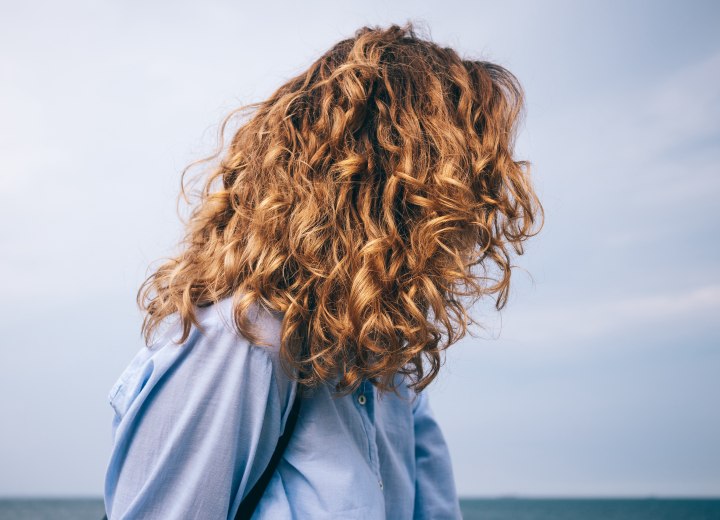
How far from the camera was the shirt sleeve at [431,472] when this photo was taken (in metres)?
2.20

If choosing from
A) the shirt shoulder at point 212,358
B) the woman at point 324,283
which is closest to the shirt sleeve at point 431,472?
the woman at point 324,283

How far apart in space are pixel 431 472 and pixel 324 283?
102cm

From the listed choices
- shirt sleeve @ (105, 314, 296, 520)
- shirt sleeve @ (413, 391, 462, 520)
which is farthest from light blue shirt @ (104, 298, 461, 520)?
shirt sleeve @ (413, 391, 462, 520)

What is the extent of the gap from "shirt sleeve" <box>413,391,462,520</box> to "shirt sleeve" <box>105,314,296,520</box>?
2.94ft

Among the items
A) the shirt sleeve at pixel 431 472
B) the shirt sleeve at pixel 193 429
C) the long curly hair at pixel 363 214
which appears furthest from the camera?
the shirt sleeve at pixel 431 472

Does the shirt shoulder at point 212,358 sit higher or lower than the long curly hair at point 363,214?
lower

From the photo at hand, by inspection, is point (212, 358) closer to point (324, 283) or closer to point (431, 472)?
point (324, 283)

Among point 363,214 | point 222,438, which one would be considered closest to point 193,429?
point 222,438

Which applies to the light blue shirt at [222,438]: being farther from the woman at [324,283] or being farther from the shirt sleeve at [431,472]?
the shirt sleeve at [431,472]

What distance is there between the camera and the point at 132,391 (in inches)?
59.3

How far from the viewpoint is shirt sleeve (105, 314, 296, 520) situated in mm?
1431

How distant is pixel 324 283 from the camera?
5.33ft

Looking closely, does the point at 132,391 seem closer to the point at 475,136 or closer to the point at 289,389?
the point at 289,389

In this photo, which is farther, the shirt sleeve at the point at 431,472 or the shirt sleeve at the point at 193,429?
the shirt sleeve at the point at 431,472
